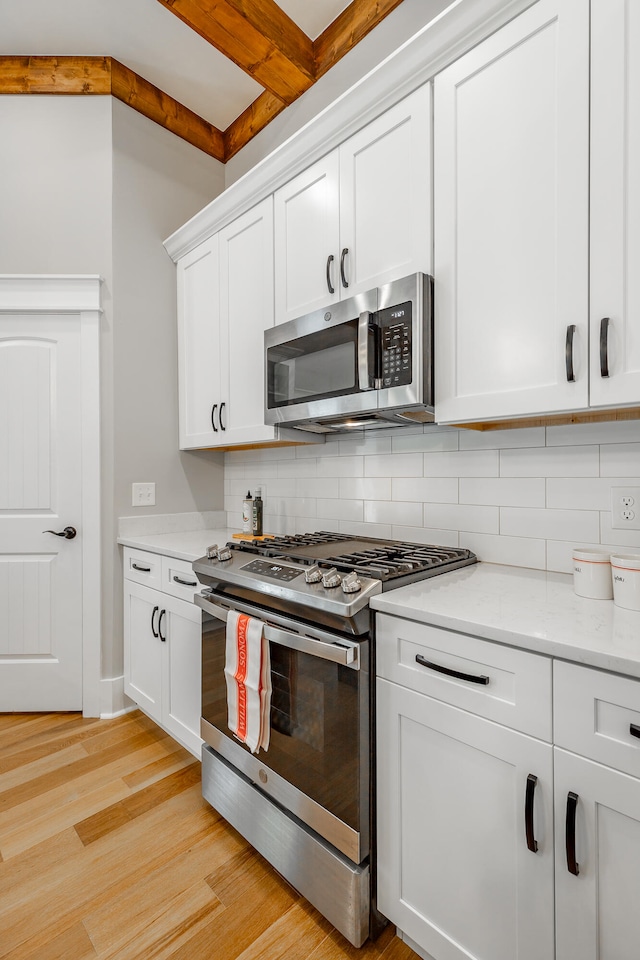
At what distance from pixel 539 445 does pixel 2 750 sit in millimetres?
2623

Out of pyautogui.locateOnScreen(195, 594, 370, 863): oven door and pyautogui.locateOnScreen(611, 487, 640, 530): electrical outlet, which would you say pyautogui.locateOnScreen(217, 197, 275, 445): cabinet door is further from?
pyautogui.locateOnScreen(611, 487, 640, 530): electrical outlet

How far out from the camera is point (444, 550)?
1.70m

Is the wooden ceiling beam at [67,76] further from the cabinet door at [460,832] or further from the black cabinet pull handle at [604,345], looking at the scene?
the cabinet door at [460,832]

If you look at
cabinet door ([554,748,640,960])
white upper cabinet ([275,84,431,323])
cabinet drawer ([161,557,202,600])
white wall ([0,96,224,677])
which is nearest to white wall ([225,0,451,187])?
white wall ([0,96,224,677])

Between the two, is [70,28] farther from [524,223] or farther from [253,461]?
[524,223]

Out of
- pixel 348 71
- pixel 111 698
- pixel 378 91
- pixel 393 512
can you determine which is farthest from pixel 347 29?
pixel 111 698

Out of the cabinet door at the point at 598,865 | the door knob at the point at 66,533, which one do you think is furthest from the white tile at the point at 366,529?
the door knob at the point at 66,533

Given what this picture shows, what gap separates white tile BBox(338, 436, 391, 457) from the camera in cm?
205

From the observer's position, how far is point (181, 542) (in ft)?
7.73

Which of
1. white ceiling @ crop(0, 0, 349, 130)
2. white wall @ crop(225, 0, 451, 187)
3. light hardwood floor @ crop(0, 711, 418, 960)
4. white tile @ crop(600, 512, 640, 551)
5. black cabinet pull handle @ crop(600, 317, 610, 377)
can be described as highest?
white ceiling @ crop(0, 0, 349, 130)

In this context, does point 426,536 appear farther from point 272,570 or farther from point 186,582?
point 186,582

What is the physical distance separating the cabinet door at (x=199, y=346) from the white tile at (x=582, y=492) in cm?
161

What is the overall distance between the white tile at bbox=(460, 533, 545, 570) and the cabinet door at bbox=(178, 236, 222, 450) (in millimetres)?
1395

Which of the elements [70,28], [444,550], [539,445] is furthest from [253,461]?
[70,28]
